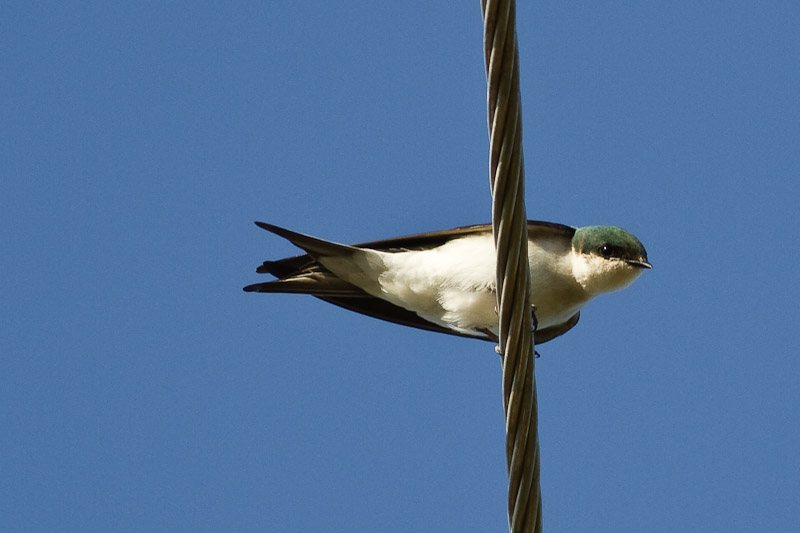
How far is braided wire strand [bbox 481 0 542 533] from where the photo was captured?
2439 mm

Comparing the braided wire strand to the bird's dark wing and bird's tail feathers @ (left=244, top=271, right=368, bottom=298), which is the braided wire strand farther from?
bird's tail feathers @ (left=244, top=271, right=368, bottom=298)

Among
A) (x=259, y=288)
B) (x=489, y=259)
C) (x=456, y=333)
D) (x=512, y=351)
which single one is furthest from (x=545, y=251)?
(x=512, y=351)

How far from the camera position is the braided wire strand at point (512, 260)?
244cm

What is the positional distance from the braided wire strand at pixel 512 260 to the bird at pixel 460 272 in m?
1.92

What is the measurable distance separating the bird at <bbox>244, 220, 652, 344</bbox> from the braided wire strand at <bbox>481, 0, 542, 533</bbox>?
1923 millimetres

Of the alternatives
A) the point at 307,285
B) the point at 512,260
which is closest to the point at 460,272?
the point at 307,285

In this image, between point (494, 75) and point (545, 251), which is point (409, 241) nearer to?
point (545, 251)

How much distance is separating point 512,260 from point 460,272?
2.06m

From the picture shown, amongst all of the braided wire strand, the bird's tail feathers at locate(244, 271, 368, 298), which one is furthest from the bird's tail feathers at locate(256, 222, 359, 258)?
the braided wire strand

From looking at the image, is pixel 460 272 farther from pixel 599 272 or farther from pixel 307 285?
pixel 307 285

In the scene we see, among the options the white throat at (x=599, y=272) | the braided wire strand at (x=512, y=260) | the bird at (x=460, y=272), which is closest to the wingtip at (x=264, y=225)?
the bird at (x=460, y=272)

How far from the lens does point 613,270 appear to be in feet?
14.9

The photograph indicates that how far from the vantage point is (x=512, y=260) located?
8.16 ft

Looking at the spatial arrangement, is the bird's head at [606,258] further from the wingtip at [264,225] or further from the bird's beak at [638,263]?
the wingtip at [264,225]
